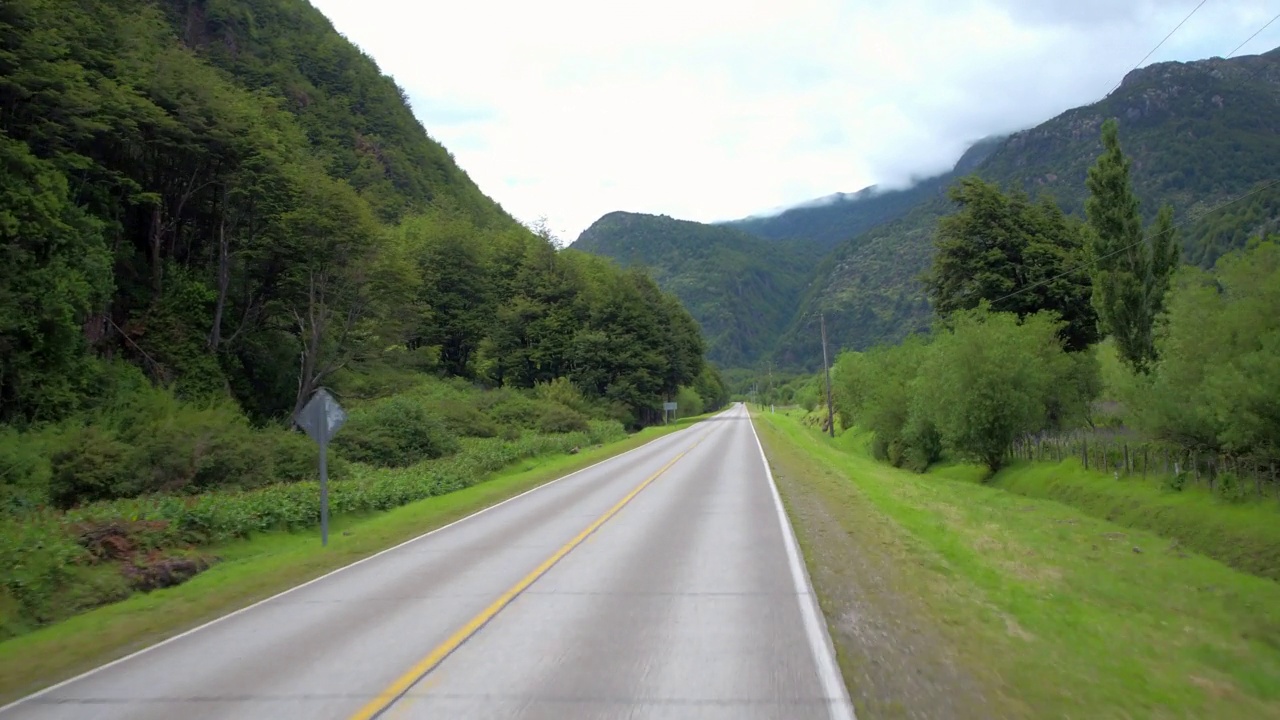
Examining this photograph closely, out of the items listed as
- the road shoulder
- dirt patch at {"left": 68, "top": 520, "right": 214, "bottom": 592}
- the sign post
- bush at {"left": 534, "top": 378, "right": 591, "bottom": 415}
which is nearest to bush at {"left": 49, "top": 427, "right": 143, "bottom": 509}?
dirt patch at {"left": 68, "top": 520, "right": 214, "bottom": 592}

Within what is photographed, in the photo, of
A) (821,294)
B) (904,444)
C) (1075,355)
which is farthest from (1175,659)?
(821,294)

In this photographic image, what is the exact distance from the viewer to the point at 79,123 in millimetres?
27359

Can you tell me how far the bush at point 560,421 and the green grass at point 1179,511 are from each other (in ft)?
94.6

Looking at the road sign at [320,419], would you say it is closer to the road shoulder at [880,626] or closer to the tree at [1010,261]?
the road shoulder at [880,626]

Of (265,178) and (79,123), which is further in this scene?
(265,178)

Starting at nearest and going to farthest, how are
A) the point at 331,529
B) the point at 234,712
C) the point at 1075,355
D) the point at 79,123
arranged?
the point at 234,712, the point at 331,529, the point at 79,123, the point at 1075,355

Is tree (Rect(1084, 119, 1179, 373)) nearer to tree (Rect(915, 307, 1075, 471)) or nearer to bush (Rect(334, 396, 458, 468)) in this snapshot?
tree (Rect(915, 307, 1075, 471))

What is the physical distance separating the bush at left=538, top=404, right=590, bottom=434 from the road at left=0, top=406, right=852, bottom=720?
36.6 meters

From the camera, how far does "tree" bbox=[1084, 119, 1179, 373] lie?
104 ft

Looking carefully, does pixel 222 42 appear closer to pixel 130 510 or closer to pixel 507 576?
pixel 130 510

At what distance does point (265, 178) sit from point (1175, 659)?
132ft

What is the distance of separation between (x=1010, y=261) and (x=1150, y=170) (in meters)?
51.0

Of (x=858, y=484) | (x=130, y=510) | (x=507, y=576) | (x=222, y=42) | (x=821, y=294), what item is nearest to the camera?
(x=507, y=576)

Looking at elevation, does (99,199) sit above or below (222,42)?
below
